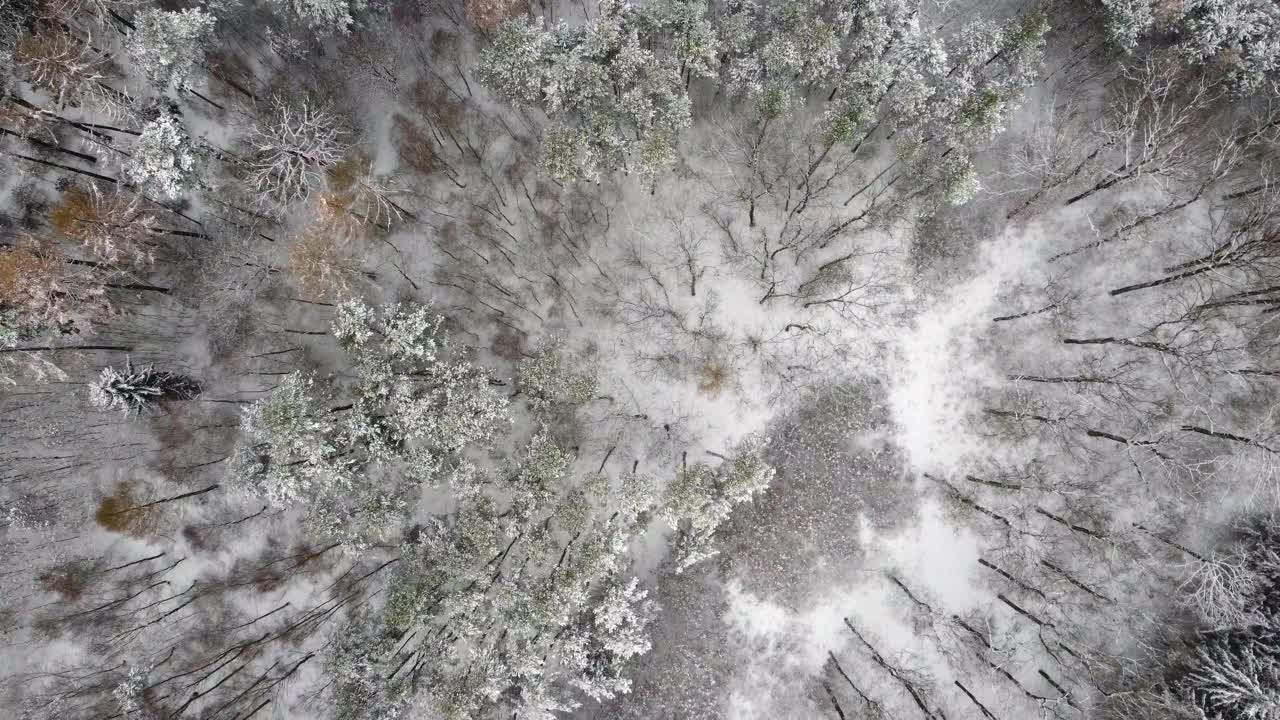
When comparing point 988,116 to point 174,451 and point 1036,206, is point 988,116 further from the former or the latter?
point 174,451

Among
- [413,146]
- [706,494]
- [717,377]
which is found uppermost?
[413,146]

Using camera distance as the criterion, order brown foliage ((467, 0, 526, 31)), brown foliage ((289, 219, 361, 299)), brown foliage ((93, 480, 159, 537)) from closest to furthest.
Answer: brown foliage ((467, 0, 526, 31)), brown foliage ((289, 219, 361, 299)), brown foliage ((93, 480, 159, 537))

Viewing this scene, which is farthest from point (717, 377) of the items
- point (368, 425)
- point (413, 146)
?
point (413, 146)

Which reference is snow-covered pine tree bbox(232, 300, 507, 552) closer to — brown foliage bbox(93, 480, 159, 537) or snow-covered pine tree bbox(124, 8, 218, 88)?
brown foliage bbox(93, 480, 159, 537)

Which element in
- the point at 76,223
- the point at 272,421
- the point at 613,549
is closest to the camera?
the point at 272,421

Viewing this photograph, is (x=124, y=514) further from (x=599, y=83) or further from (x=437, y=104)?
(x=599, y=83)

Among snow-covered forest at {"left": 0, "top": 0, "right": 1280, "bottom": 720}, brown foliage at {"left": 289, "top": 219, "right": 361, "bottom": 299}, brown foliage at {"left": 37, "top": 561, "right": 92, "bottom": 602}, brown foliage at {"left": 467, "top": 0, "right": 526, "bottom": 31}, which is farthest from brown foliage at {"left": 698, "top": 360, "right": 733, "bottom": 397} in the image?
brown foliage at {"left": 37, "top": 561, "right": 92, "bottom": 602}

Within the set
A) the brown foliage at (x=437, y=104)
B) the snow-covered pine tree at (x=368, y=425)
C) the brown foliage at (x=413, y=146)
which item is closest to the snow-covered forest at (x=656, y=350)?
the brown foliage at (x=437, y=104)

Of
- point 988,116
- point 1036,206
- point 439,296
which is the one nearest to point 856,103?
point 988,116

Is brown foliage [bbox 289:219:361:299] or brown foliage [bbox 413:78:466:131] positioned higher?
brown foliage [bbox 413:78:466:131]
